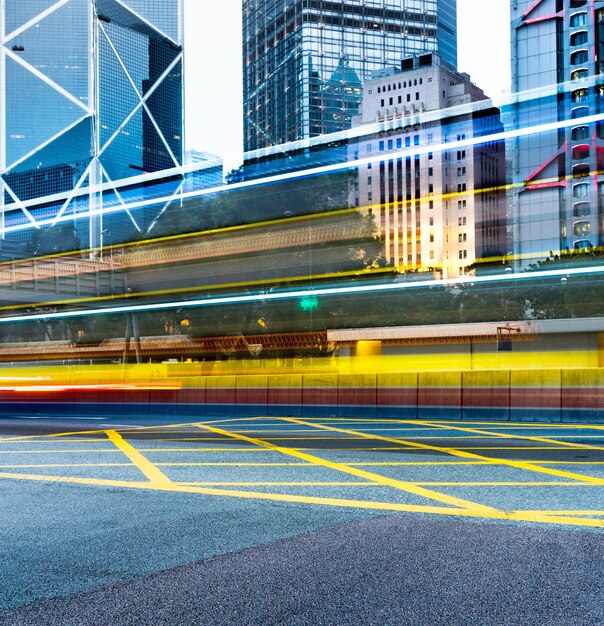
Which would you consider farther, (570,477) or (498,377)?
(498,377)

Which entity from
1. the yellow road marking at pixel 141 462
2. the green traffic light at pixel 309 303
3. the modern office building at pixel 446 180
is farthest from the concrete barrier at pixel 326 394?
the yellow road marking at pixel 141 462

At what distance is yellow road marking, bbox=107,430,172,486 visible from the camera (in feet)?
24.7

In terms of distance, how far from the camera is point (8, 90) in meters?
119

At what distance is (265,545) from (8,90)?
417 feet

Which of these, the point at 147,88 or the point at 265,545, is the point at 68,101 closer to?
the point at 147,88

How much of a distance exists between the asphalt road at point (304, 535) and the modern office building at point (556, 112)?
25.0 ft

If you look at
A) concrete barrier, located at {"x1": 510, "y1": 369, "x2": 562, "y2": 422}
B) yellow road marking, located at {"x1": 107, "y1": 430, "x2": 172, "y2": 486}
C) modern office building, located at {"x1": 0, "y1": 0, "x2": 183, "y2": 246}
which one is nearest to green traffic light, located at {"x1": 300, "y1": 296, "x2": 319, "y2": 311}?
concrete barrier, located at {"x1": 510, "y1": 369, "x2": 562, "y2": 422}

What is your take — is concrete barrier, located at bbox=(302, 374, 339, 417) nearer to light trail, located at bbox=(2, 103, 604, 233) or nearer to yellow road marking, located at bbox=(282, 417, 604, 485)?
yellow road marking, located at bbox=(282, 417, 604, 485)

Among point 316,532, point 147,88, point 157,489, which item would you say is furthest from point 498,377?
point 147,88

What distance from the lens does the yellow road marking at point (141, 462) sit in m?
7.53

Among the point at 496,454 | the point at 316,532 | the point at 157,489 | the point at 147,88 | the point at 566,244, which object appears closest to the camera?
the point at 316,532

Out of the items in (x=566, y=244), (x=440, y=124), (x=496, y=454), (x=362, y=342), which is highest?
(x=440, y=124)

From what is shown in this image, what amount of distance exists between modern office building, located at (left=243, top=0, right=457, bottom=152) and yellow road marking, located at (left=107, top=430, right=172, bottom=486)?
16022 cm

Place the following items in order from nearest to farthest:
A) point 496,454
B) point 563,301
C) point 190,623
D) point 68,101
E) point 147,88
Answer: point 190,623 < point 496,454 < point 563,301 < point 68,101 < point 147,88
